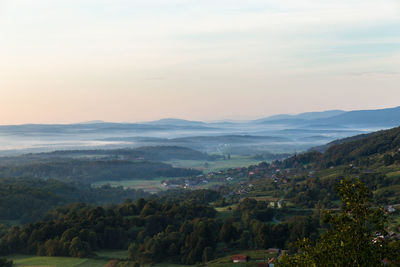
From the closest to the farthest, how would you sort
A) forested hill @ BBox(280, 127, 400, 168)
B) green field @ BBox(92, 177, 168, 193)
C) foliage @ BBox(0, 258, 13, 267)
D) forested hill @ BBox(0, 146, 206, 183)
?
foliage @ BBox(0, 258, 13, 267), forested hill @ BBox(280, 127, 400, 168), green field @ BBox(92, 177, 168, 193), forested hill @ BBox(0, 146, 206, 183)

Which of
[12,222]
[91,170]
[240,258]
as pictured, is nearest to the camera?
[240,258]

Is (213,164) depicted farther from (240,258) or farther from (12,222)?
(240,258)

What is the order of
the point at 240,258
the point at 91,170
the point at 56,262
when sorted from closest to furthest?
the point at 240,258, the point at 56,262, the point at 91,170

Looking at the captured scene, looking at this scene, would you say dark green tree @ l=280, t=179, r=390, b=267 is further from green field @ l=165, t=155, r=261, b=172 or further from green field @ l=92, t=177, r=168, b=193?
green field @ l=165, t=155, r=261, b=172

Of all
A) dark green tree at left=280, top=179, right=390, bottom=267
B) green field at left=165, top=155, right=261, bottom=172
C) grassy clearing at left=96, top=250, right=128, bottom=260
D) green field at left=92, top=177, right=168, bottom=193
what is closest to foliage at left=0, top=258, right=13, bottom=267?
grassy clearing at left=96, top=250, right=128, bottom=260

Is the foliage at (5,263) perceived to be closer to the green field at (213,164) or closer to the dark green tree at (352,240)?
the dark green tree at (352,240)

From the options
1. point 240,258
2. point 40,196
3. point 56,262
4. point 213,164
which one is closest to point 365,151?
point 40,196

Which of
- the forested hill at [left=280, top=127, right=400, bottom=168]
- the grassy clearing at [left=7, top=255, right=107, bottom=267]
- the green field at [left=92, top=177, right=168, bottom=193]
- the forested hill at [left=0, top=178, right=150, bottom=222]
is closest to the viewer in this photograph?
the grassy clearing at [left=7, top=255, right=107, bottom=267]

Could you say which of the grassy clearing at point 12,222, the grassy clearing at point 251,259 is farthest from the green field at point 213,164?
the grassy clearing at point 251,259
